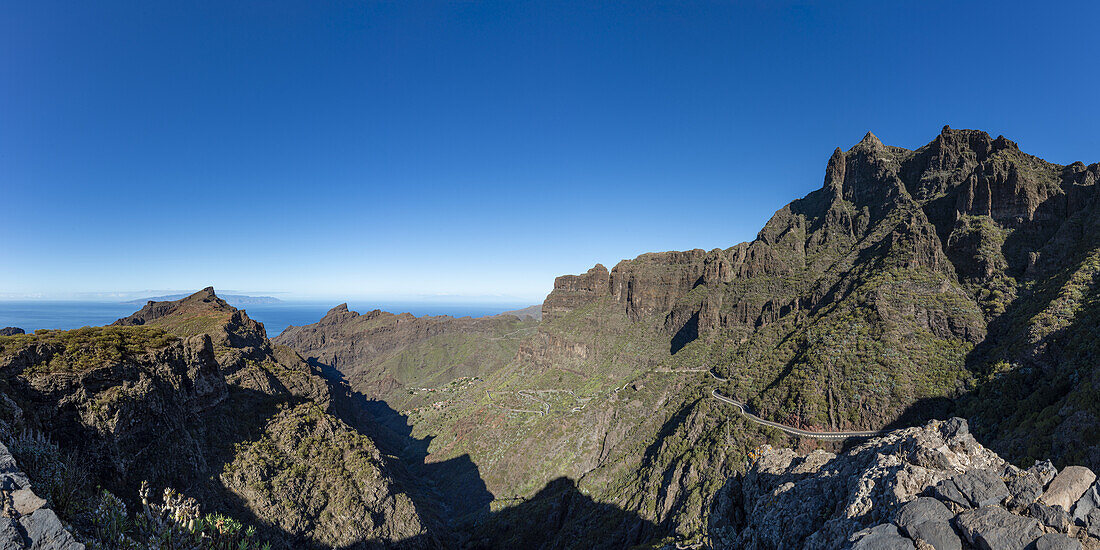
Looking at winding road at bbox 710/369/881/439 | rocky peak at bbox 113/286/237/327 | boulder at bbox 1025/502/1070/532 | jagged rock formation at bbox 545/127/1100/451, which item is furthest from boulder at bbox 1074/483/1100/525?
rocky peak at bbox 113/286/237/327

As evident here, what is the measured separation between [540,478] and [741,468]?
45.2 metres

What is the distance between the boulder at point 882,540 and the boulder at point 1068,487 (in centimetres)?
442

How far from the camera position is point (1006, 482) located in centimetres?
1302

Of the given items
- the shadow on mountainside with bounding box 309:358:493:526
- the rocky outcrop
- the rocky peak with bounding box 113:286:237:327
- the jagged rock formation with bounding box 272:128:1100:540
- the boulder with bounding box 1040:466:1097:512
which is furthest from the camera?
the rocky peak with bounding box 113:286:237:327

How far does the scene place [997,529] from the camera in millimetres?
10523

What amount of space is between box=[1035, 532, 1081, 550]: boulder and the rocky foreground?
0.02 metres

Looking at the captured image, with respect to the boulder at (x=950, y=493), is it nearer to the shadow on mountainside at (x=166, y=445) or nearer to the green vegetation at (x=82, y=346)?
the shadow on mountainside at (x=166, y=445)

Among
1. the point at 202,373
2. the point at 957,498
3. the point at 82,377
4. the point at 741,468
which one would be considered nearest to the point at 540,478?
the point at 741,468

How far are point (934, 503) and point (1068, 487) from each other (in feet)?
11.6

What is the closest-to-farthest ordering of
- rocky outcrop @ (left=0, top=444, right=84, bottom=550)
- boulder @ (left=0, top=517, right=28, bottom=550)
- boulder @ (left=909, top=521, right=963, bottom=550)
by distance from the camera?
boulder @ (left=909, top=521, right=963, bottom=550)
boulder @ (left=0, top=517, right=28, bottom=550)
rocky outcrop @ (left=0, top=444, right=84, bottom=550)

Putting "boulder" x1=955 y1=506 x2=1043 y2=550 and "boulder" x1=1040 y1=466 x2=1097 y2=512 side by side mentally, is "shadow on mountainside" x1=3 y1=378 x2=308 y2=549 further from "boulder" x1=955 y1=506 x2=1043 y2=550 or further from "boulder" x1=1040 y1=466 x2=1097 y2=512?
"boulder" x1=1040 y1=466 x2=1097 y2=512

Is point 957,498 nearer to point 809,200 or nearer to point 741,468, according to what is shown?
point 741,468

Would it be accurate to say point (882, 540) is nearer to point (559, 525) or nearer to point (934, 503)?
point (934, 503)

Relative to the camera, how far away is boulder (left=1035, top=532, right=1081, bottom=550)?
9.50m
